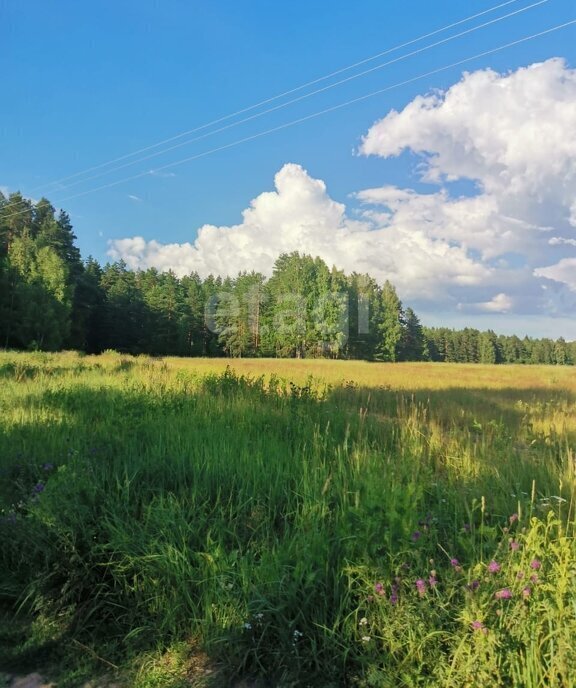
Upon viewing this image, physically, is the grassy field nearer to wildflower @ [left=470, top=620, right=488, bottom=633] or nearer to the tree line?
wildflower @ [left=470, top=620, right=488, bottom=633]

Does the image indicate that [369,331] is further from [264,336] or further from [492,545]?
[492,545]

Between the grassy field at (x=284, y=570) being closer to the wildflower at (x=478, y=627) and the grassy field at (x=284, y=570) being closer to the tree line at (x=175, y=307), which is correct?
the wildflower at (x=478, y=627)

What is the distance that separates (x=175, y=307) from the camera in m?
75.4

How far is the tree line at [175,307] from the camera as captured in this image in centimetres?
5078

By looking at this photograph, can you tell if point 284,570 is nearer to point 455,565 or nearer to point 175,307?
point 455,565

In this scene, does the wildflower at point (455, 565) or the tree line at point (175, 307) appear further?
the tree line at point (175, 307)

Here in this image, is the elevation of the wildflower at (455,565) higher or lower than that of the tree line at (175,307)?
lower

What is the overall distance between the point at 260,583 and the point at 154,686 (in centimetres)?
63

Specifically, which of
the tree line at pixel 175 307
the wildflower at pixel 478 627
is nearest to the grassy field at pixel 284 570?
the wildflower at pixel 478 627

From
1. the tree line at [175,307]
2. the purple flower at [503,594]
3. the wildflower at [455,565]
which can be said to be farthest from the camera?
the tree line at [175,307]

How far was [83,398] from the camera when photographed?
299 inches

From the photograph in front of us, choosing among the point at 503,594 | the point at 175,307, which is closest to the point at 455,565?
the point at 503,594

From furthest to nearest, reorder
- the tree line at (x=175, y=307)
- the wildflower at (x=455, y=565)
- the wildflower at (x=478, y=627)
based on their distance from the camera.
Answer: the tree line at (x=175, y=307) < the wildflower at (x=455, y=565) < the wildflower at (x=478, y=627)

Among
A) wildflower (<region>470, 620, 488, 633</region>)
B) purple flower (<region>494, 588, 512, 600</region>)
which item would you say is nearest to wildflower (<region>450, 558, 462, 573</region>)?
purple flower (<region>494, 588, 512, 600</region>)
